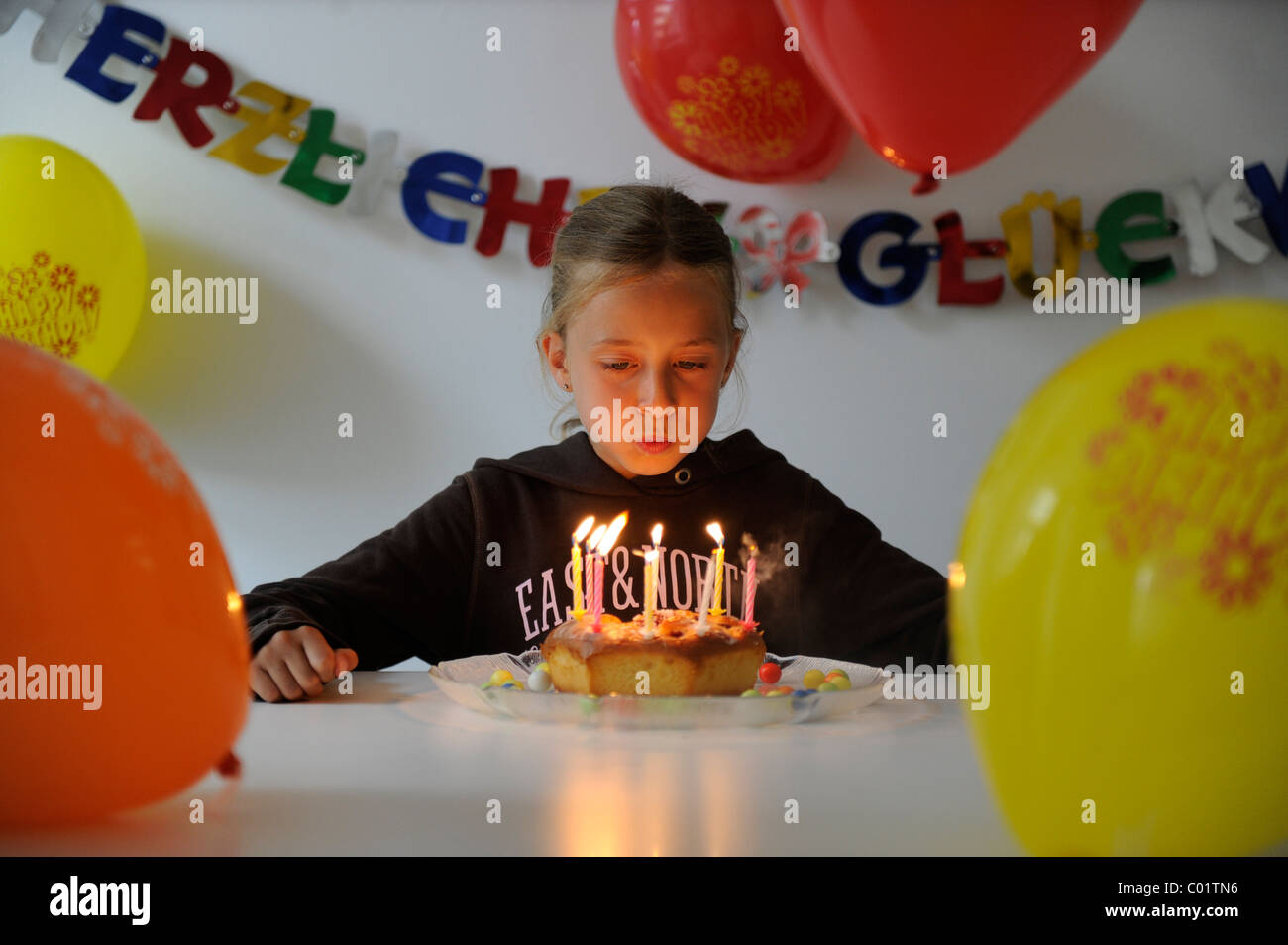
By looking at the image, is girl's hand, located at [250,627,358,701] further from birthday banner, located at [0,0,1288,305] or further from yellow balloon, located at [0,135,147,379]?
birthday banner, located at [0,0,1288,305]

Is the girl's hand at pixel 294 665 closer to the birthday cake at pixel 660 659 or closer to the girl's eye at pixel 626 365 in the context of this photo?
the birthday cake at pixel 660 659

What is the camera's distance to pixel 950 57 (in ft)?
4.21

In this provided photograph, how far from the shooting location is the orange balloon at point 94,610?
0.46 meters

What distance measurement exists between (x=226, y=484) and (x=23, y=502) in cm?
225

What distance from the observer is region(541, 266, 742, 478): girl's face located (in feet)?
4.14

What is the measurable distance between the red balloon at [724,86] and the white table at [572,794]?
5.17 feet

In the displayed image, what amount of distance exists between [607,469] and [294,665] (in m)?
0.66

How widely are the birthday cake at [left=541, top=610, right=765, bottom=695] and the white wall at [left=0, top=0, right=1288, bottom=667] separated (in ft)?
5.86

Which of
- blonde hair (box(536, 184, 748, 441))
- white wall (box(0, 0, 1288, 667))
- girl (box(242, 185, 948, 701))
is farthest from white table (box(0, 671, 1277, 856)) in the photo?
white wall (box(0, 0, 1288, 667))

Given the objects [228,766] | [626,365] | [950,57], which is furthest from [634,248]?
[228,766]

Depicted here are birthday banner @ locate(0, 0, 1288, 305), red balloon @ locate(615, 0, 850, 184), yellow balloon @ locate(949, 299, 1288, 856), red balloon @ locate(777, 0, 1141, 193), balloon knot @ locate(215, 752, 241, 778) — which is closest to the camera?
yellow balloon @ locate(949, 299, 1288, 856)

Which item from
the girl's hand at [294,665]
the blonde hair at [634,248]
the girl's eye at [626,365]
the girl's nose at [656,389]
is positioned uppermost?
the blonde hair at [634,248]

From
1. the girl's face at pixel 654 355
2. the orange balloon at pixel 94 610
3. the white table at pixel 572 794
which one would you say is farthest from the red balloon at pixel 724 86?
the orange balloon at pixel 94 610

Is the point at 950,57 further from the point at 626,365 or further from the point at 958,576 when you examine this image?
the point at 958,576
